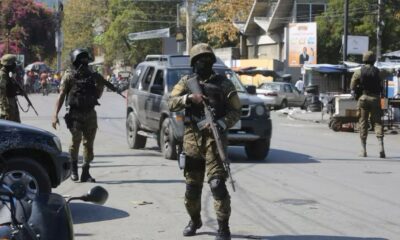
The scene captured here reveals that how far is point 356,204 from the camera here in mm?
8680

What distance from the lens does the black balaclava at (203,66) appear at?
6504mm

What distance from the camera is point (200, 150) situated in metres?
6.51

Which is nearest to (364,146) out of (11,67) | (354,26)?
(11,67)

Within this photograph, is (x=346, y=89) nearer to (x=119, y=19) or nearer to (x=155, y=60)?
(x=155, y=60)

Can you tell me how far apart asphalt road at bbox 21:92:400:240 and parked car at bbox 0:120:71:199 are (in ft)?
1.76

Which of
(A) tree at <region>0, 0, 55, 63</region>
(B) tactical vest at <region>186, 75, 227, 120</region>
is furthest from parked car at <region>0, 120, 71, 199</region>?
(A) tree at <region>0, 0, 55, 63</region>

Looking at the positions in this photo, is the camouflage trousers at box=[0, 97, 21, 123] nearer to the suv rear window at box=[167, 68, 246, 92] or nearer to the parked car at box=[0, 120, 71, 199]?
the parked car at box=[0, 120, 71, 199]

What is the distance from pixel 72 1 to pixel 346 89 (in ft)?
151

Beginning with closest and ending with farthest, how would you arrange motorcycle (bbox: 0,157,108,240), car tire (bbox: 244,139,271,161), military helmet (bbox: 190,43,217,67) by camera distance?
motorcycle (bbox: 0,157,108,240) < military helmet (bbox: 190,43,217,67) < car tire (bbox: 244,139,271,161)

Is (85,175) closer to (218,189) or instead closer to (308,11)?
(218,189)

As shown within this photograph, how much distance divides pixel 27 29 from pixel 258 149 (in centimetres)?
5812

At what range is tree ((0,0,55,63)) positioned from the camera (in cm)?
6481

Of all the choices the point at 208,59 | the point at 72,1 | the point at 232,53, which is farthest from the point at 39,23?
the point at 208,59

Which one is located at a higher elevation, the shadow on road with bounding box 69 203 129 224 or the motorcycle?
the motorcycle
